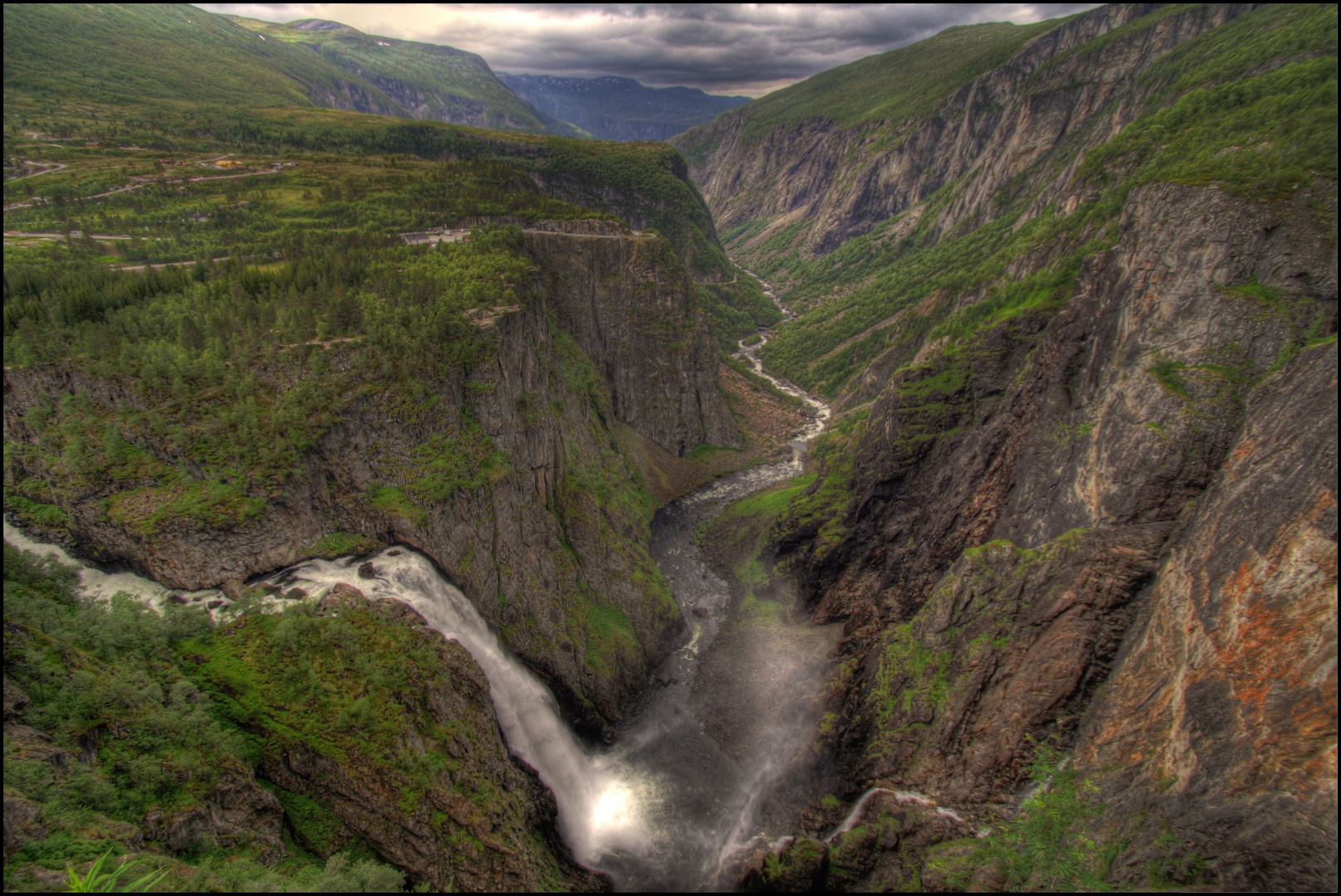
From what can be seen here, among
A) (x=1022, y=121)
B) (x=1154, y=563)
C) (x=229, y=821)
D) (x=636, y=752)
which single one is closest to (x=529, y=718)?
(x=636, y=752)

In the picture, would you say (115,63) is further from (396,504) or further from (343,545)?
(343,545)

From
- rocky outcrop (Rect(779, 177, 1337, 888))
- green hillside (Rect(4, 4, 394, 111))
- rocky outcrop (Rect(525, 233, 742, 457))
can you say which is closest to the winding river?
rocky outcrop (Rect(779, 177, 1337, 888))

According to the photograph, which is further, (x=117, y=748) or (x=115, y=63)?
(x=115, y=63)

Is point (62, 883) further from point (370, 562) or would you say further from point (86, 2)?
point (86, 2)

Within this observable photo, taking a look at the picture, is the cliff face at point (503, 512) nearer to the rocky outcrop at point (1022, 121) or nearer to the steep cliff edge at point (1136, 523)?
the steep cliff edge at point (1136, 523)

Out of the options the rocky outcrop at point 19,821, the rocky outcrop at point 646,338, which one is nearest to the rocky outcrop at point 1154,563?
the rocky outcrop at point 19,821

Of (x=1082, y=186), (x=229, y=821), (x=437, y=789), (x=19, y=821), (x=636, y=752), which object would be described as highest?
(x=1082, y=186)

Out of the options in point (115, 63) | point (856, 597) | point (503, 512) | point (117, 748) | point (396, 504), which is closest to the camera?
point (117, 748)
